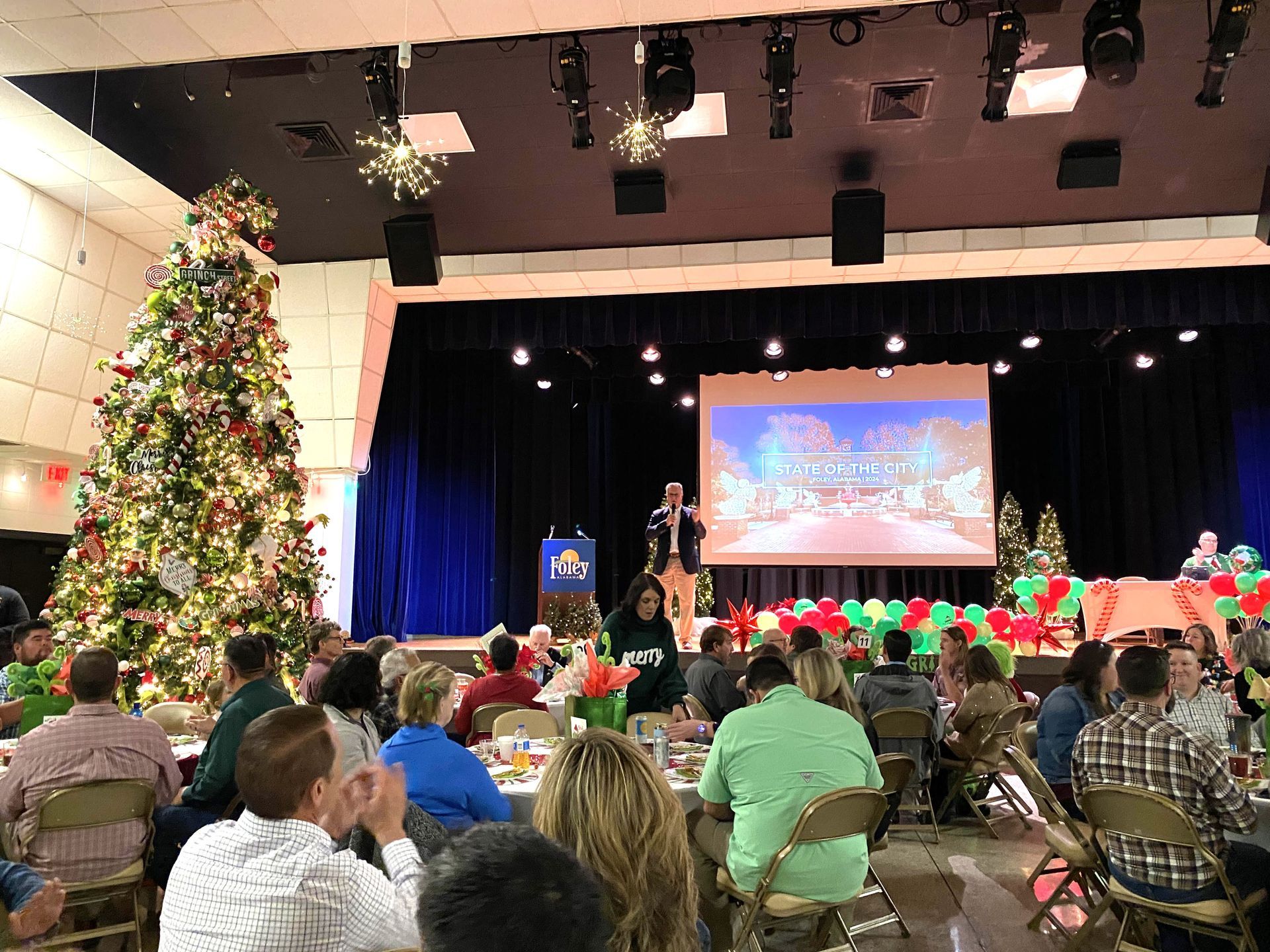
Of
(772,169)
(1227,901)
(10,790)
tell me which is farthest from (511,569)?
(1227,901)

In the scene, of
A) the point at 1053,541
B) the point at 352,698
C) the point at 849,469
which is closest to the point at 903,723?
the point at 352,698

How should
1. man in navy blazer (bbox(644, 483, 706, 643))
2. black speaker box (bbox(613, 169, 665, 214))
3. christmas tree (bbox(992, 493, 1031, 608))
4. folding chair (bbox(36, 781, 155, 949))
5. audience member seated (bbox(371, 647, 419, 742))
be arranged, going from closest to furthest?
folding chair (bbox(36, 781, 155, 949)) < audience member seated (bbox(371, 647, 419, 742)) < black speaker box (bbox(613, 169, 665, 214)) < man in navy blazer (bbox(644, 483, 706, 643)) < christmas tree (bbox(992, 493, 1031, 608))

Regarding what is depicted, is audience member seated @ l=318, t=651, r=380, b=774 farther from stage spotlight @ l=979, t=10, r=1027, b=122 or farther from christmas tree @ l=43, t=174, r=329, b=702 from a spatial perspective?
stage spotlight @ l=979, t=10, r=1027, b=122

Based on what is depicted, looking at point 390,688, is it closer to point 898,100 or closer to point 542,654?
point 542,654

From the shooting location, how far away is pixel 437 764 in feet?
8.61

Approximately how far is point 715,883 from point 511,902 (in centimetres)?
279

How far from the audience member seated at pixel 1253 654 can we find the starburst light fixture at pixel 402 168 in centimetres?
634

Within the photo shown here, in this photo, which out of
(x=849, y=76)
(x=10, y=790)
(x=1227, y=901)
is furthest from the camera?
(x=849, y=76)

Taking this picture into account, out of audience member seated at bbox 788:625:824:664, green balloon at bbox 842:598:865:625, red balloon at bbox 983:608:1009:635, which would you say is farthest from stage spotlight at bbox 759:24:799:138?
red balloon at bbox 983:608:1009:635

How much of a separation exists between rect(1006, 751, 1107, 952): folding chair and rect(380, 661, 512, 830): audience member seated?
2276 mm

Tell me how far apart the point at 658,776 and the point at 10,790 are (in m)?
2.78

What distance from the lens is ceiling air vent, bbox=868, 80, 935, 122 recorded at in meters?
6.40

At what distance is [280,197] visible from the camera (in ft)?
26.8

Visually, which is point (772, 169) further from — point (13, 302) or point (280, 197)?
point (13, 302)
